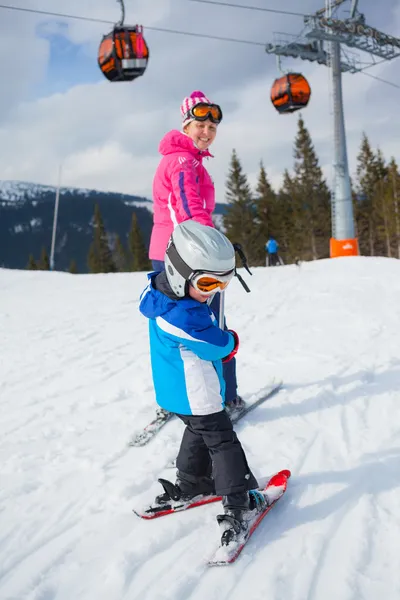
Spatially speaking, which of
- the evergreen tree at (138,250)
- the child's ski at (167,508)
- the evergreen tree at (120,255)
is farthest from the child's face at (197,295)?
the evergreen tree at (120,255)

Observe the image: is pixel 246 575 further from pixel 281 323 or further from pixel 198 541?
pixel 281 323

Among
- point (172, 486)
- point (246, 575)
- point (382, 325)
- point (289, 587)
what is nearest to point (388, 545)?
point (289, 587)

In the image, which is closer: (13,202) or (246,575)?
(246,575)

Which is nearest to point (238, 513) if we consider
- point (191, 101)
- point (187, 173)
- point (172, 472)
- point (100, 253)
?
point (172, 472)

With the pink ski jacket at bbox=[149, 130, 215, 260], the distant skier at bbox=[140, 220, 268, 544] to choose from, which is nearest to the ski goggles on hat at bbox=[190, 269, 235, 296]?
the distant skier at bbox=[140, 220, 268, 544]

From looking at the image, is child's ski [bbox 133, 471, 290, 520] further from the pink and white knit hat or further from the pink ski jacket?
the pink and white knit hat

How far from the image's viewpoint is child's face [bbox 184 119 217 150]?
314 centimetres

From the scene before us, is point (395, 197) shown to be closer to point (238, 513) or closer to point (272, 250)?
point (272, 250)

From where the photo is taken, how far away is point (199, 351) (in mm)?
2205

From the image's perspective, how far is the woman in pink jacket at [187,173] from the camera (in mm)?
2928

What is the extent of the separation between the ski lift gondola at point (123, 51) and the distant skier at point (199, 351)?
10800mm

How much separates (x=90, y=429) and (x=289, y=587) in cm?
210

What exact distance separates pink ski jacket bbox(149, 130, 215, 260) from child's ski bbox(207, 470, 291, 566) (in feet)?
5.58

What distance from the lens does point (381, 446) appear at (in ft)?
9.91
